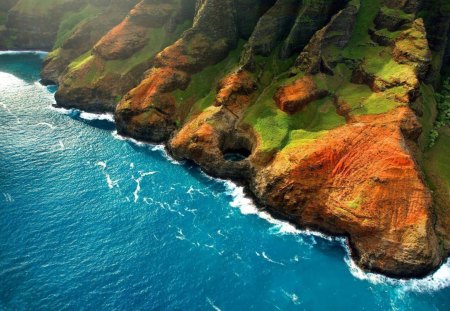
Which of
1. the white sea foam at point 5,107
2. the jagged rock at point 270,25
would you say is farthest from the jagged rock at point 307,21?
the white sea foam at point 5,107

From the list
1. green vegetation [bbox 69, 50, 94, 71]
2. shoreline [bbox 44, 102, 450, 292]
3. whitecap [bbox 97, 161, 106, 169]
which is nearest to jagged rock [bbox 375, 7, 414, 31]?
shoreline [bbox 44, 102, 450, 292]

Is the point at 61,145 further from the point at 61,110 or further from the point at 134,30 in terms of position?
the point at 134,30

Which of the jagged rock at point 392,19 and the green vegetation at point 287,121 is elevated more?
the jagged rock at point 392,19

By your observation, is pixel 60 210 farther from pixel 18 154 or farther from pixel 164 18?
pixel 164 18

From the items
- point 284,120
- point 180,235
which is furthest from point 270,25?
point 180,235

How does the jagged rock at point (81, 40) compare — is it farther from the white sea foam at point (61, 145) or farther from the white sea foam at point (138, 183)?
the white sea foam at point (138, 183)

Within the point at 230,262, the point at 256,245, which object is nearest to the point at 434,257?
the point at 256,245

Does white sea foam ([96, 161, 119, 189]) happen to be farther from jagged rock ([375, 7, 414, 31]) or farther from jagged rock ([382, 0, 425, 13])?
jagged rock ([382, 0, 425, 13])
